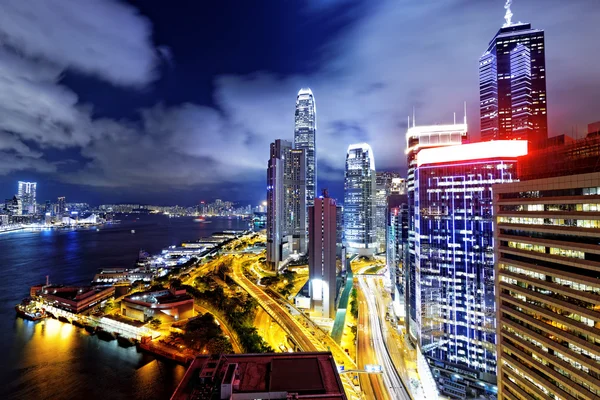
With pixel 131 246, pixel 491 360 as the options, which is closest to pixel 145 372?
pixel 491 360

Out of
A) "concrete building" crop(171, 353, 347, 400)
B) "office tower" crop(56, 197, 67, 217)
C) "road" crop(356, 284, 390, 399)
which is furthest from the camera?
"office tower" crop(56, 197, 67, 217)

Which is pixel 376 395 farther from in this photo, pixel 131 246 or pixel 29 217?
pixel 29 217

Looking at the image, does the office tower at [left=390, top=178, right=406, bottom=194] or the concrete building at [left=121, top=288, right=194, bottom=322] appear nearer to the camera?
the concrete building at [left=121, top=288, right=194, bottom=322]

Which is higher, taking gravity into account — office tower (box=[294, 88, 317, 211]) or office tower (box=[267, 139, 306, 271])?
office tower (box=[294, 88, 317, 211])

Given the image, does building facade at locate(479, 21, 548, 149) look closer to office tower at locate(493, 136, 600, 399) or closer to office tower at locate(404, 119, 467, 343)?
office tower at locate(404, 119, 467, 343)

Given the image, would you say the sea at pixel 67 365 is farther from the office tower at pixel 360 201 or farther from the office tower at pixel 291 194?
the office tower at pixel 360 201

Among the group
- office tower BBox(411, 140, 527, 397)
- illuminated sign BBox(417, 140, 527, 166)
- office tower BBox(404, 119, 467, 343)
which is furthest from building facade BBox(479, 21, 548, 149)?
office tower BBox(411, 140, 527, 397)

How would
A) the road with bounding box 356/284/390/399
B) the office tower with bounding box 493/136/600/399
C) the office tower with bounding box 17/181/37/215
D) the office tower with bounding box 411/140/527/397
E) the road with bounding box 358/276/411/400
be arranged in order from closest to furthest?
1. the office tower with bounding box 493/136/600/399
2. the road with bounding box 356/284/390/399
3. the road with bounding box 358/276/411/400
4. the office tower with bounding box 411/140/527/397
5. the office tower with bounding box 17/181/37/215

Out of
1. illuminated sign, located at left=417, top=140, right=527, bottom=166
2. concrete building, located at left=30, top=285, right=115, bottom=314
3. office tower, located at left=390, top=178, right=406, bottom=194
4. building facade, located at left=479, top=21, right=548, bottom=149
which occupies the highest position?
building facade, located at left=479, top=21, right=548, bottom=149

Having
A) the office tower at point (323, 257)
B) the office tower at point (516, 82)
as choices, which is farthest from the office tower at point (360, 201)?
the office tower at point (323, 257)
